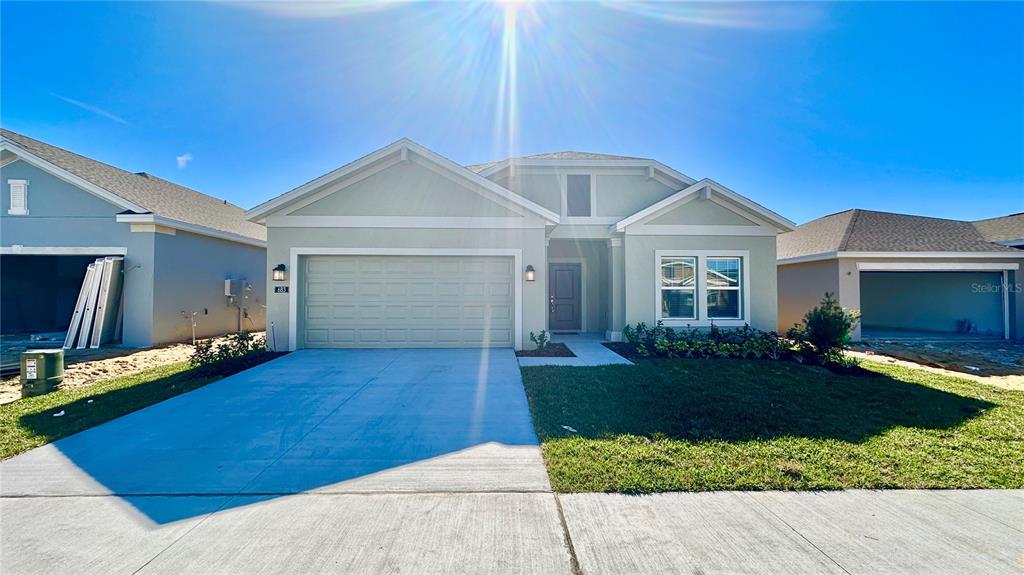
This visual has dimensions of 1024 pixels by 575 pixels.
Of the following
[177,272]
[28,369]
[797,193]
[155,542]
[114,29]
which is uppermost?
[114,29]

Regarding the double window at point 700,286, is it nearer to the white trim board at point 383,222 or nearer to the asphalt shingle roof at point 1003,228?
the white trim board at point 383,222

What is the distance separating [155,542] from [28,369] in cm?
622

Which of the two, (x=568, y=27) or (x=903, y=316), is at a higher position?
(x=568, y=27)

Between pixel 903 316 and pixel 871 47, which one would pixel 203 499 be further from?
pixel 903 316

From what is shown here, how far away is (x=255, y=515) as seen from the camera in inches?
108

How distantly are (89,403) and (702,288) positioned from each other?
12006 millimetres

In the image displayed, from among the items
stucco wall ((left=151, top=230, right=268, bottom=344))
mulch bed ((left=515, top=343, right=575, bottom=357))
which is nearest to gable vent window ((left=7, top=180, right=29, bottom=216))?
stucco wall ((left=151, top=230, right=268, bottom=344))

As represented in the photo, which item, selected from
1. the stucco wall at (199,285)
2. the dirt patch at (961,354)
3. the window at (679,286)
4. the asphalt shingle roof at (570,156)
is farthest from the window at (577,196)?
the stucco wall at (199,285)

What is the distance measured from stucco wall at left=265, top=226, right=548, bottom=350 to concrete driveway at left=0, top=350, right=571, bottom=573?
3.85 meters

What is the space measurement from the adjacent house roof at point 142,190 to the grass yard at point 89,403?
18.1 ft

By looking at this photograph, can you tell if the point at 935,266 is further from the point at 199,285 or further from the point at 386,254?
the point at 199,285

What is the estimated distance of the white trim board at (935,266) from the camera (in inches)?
472

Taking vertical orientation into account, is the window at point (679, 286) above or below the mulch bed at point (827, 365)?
above

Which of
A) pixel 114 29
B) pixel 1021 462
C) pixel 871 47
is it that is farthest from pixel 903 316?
pixel 114 29
